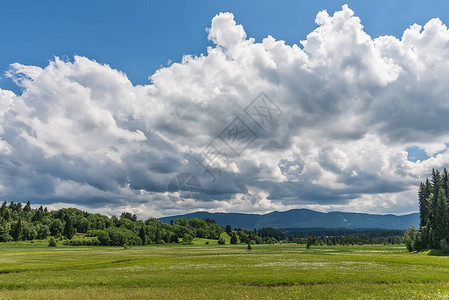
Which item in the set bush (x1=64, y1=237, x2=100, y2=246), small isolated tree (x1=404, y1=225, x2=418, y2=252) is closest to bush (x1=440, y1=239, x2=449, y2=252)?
small isolated tree (x1=404, y1=225, x2=418, y2=252)

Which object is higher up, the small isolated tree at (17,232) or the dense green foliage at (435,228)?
the dense green foliage at (435,228)

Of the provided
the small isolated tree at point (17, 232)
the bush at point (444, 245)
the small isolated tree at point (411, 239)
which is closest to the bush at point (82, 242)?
the small isolated tree at point (17, 232)

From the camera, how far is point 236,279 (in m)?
38.6

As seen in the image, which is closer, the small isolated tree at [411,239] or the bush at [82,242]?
the small isolated tree at [411,239]

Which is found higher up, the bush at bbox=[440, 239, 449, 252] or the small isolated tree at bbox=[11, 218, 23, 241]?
the bush at bbox=[440, 239, 449, 252]

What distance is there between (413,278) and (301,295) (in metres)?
18.2

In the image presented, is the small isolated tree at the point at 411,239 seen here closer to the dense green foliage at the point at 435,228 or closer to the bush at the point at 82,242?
the dense green foliage at the point at 435,228

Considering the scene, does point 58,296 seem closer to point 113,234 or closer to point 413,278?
point 413,278

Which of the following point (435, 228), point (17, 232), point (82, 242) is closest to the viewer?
point (435, 228)

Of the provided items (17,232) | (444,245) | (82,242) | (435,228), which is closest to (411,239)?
(435,228)

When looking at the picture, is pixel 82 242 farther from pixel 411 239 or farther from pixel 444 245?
pixel 444 245

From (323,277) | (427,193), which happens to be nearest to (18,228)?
(323,277)

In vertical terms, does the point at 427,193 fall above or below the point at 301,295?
above

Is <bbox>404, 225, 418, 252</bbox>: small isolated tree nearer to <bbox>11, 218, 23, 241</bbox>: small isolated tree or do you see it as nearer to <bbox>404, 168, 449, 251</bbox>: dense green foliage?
<bbox>404, 168, 449, 251</bbox>: dense green foliage
